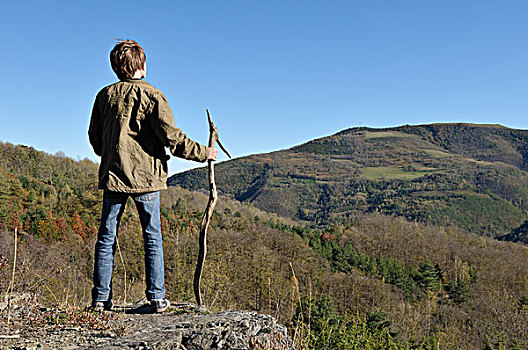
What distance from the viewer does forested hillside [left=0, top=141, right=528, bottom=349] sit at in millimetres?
10555

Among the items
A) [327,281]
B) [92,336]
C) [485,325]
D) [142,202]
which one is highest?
Answer: [142,202]

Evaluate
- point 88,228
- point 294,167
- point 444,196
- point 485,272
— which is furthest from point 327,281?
point 294,167

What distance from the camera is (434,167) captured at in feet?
591

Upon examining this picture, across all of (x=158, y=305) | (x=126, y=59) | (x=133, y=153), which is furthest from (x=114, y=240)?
(x=126, y=59)

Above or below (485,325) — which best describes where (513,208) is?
above

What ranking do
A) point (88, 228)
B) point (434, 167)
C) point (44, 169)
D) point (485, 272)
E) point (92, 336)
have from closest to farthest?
1. point (92, 336)
2. point (88, 228)
3. point (44, 169)
4. point (485, 272)
5. point (434, 167)

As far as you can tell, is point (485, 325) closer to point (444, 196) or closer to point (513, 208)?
point (444, 196)

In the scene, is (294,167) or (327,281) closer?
(327,281)

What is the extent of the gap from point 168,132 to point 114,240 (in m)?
1.10

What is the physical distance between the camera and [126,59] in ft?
12.4

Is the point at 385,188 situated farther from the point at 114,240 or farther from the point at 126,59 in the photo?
the point at 126,59

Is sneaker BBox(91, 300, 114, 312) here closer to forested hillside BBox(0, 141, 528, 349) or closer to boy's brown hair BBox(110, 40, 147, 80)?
forested hillside BBox(0, 141, 528, 349)

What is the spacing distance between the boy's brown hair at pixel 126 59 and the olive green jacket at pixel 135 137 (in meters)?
0.08

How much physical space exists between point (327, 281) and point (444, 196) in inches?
4079
